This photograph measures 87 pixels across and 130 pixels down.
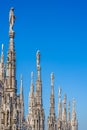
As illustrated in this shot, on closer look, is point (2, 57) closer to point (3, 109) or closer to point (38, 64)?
point (38, 64)

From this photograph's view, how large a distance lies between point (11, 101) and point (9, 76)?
144 cm

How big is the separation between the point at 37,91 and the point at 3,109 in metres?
9.20

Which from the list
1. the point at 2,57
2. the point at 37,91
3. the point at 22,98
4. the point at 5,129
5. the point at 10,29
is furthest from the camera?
the point at 22,98

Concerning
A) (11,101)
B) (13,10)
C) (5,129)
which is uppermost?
(13,10)

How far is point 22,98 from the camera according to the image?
51969 millimetres

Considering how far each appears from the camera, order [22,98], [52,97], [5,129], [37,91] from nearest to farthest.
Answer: [5,129] → [37,91] → [52,97] → [22,98]

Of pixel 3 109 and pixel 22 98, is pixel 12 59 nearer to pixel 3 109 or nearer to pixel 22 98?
pixel 3 109

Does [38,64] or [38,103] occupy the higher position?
[38,64]

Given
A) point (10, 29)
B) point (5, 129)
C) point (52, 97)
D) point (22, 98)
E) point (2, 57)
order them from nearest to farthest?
point (5, 129)
point (10, 29)
point (52, 97)
point (2, 57)
point (22, 98)

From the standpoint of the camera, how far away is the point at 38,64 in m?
35.5

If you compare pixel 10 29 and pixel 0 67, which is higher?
pixel 0 67

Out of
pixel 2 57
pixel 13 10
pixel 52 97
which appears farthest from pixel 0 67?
pixel 13 10

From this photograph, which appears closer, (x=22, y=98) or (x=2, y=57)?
(x=2, y=57)

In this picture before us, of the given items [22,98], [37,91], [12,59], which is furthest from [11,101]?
[22,98]
